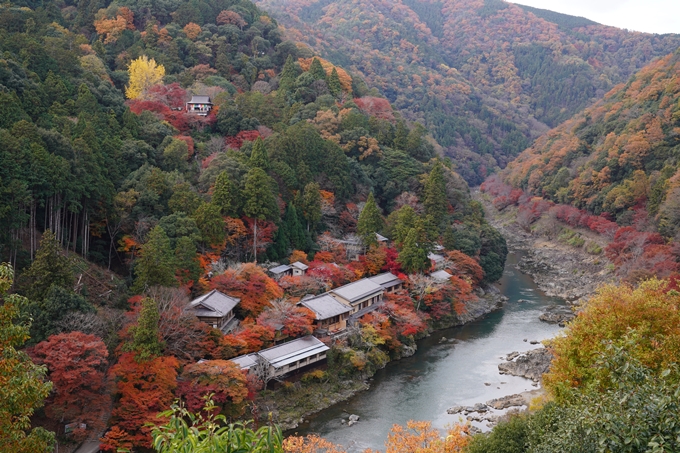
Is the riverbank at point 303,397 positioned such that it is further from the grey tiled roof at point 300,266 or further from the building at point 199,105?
the building at point 199,105

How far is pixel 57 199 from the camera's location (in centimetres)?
2152

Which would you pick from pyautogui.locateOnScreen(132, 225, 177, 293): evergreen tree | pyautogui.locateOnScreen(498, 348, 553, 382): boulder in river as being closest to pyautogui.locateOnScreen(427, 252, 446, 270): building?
pyautogui.locateOnScreen(498, 348, 553, 382): boulder in river

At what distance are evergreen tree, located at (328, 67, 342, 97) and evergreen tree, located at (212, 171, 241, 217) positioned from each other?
858 inches

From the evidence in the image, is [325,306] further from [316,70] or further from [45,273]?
[316,70]

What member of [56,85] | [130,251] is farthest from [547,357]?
[56,85]

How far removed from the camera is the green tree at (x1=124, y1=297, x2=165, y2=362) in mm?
17438

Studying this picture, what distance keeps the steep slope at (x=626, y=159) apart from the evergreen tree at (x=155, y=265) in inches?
1244

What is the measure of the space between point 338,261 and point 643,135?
30695 mm

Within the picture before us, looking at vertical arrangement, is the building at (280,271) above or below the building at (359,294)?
above

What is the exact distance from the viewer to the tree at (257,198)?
2853 cm

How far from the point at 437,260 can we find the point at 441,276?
6.83 ft

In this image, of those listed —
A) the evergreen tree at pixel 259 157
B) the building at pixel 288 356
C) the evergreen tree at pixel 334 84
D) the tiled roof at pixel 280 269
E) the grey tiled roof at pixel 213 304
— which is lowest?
the building at pixel 288 356

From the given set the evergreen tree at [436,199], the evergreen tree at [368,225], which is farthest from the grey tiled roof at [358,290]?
the evergreen tree at [436,199]

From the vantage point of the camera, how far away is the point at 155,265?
21.2 m
